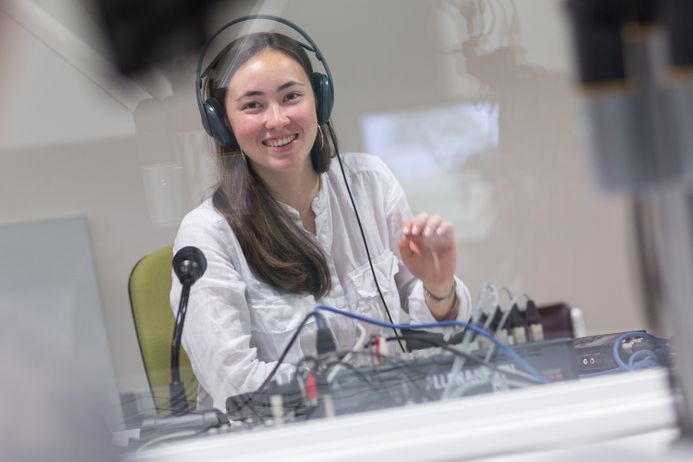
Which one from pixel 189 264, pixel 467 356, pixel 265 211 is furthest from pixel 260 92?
pixel 467 356

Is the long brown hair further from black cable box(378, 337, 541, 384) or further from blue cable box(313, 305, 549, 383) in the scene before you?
black cable box(378, 337, 541, 384)

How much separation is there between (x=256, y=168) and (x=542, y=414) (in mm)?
818

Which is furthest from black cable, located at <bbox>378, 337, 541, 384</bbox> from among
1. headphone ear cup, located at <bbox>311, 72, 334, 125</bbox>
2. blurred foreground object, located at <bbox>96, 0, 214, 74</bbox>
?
headphone ear cup, located at <bbox>311, 72, 334, 125</bbox>

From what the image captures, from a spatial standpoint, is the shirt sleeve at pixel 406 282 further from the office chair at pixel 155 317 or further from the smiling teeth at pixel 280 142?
the office chair at pixel 155 317

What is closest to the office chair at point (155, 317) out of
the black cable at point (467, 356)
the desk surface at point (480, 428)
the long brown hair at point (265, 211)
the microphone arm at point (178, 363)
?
the microphone arm at point (178, 363)

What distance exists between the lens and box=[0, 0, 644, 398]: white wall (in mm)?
1284

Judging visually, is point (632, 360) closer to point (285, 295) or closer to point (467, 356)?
point (467, 356)

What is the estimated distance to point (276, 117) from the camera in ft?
4.28

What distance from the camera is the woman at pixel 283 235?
1128mm

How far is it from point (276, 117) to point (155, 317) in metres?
0.40

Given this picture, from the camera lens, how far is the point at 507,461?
550mm

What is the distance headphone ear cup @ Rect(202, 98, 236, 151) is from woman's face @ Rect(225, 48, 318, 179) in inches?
0.4

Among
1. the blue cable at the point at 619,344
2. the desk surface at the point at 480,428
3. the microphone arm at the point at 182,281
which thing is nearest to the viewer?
the desk surface at the point at 480,428

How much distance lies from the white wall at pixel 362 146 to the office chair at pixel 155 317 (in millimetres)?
28
